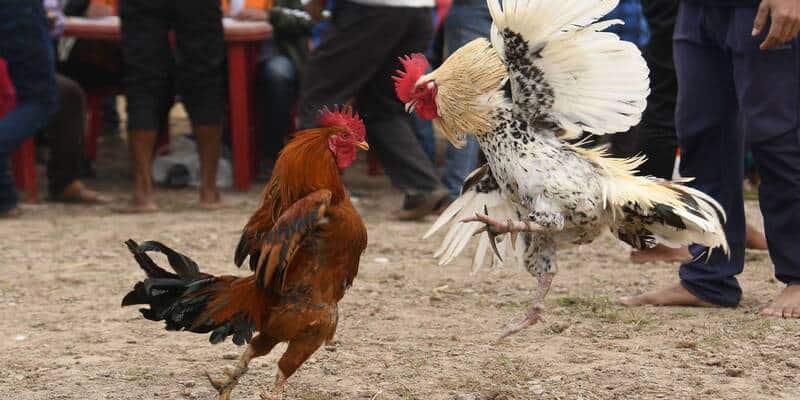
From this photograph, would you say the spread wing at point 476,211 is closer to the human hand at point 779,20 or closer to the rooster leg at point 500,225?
the rooster leg at point 500,225

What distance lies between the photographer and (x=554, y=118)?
423 cm

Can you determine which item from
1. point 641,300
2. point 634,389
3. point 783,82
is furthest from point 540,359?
point 783,82

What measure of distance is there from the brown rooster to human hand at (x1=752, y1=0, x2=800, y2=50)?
165cm

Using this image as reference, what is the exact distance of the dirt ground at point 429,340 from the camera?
4223 millimetres

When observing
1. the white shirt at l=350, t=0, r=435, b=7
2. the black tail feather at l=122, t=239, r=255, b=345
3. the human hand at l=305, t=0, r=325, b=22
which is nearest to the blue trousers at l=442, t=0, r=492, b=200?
the white shirt at l=350, t=0, r=435, b=7

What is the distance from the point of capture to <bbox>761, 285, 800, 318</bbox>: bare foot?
496cm

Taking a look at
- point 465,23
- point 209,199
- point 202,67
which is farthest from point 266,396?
point 209,199

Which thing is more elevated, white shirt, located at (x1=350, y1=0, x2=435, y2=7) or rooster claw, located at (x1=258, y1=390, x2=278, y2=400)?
white shirt, located at (x1=350, y1=0, x2=435, y2=7)

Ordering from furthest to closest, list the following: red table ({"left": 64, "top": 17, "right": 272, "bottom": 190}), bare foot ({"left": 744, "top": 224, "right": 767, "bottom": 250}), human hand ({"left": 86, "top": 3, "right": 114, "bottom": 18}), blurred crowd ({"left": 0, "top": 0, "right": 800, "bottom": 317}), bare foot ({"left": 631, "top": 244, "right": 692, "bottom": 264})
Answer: human hand ({"left": 86, "top": 3, "right": 114, "bottom": 18})
red table ({"left": 64, "top": 17, "right": 272, "bottom": 190})
bare foot ({"left": 744, "top": 224, "right": 767, "bottom": 250})
bare foot ({"left": 631, "top": 244, "right": 692, "bottom": 264})
blurred crowd ({"left": 0, "top": 0, "right": 800, "bottom": 317})

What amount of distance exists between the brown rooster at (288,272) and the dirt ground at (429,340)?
1.23 ft

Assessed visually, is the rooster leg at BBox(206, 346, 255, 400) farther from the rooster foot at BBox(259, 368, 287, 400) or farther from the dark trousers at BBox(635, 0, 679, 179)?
the dark trousers at BBox(635, 0, 679, 179)

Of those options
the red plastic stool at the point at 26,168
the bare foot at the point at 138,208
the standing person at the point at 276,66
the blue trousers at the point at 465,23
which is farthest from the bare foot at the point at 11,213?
the blue trousers at the point at 465,23

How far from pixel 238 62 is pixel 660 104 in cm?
363

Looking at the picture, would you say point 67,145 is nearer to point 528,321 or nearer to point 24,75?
point 24,75
